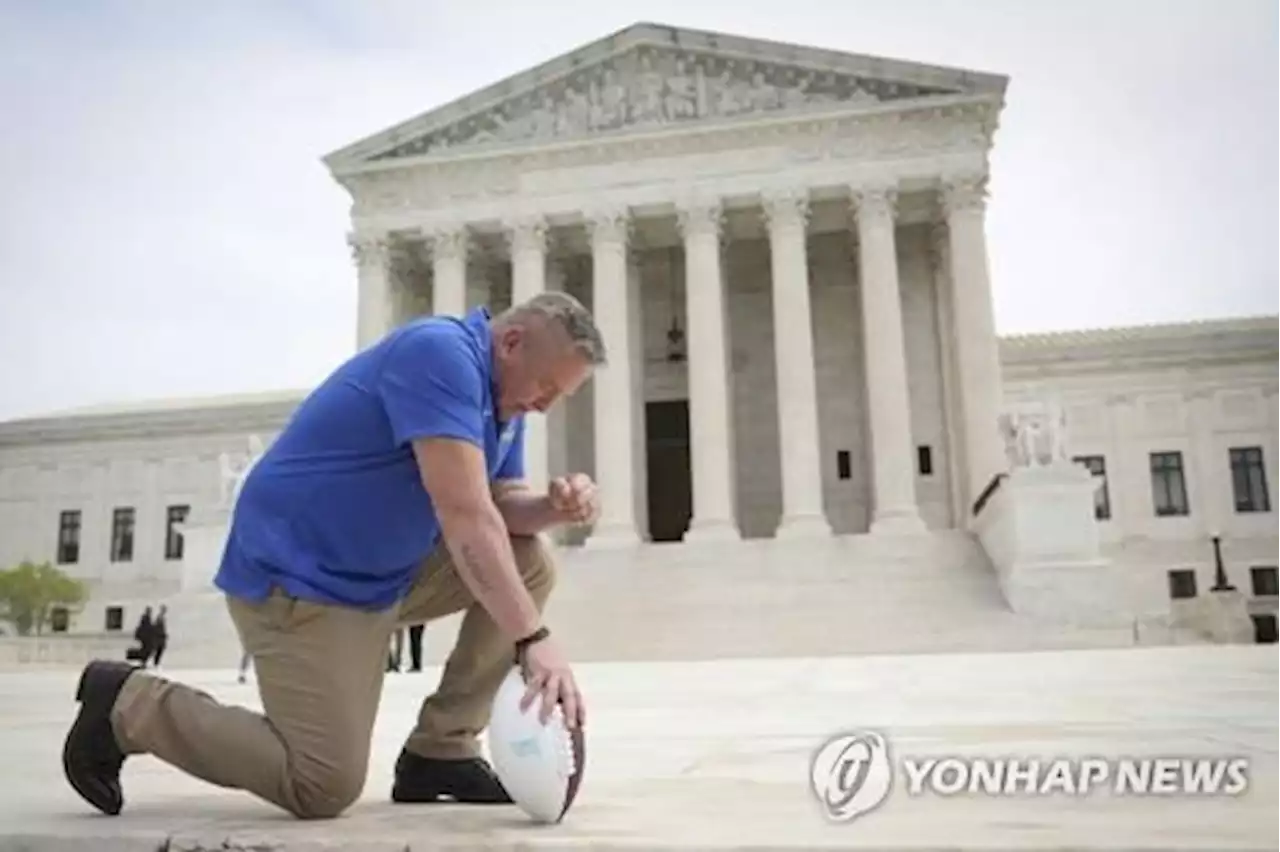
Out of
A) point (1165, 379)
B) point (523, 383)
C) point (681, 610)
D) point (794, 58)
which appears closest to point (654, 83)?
point (794, 58)

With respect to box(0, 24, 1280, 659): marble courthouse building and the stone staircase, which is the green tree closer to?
box(0, 24, 1280, 659): marble courthouse building

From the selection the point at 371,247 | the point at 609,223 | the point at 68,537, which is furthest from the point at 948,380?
the point at 68,537

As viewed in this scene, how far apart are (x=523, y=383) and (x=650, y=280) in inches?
1285

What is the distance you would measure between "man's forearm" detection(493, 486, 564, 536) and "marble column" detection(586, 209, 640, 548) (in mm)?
25985

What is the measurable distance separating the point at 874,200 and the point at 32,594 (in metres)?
32.2

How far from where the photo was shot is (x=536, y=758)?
9.77 feet

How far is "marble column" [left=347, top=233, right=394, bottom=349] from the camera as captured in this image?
32.9m

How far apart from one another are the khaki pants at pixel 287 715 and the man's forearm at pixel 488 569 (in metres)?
0.58

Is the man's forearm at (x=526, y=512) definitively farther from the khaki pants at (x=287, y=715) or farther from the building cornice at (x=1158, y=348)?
the building cornice at (x=1158, y=348)

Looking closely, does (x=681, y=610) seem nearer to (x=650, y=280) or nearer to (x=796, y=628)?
(x=796, y=628)

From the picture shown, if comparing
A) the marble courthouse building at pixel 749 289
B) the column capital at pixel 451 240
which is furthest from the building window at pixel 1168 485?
the column capital at pixel 451 240

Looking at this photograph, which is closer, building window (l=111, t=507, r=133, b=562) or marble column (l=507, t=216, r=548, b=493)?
marble column (l=507, t=216, r=548, b=493)

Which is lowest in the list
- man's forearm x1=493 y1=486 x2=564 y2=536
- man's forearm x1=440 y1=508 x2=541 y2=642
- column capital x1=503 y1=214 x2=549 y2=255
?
man's forearm x1=440 y1=508 x2=541 y2=642

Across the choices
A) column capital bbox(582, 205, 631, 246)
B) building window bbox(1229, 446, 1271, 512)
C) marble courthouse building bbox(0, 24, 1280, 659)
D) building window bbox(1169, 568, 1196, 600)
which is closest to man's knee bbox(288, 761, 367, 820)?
marble courthouse building bbox(0, 24, 1280, 659)
